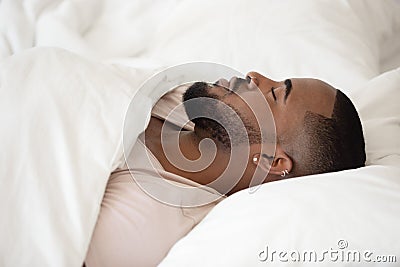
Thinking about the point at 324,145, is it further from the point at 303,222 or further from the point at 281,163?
the point at 303,222

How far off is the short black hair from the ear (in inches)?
0.4

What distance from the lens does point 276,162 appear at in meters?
1.15

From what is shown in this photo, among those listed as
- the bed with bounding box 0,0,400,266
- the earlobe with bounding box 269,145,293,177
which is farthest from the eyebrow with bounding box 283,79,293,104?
the bed with bounding box 0,0,400,266

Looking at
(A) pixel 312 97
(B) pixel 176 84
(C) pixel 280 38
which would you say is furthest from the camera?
(C) pixel 280 38

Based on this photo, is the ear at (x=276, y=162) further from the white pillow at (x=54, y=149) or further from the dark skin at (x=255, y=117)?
the white pillow at (x=54, y=149)

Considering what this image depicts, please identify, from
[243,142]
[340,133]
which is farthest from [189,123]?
[340,133]

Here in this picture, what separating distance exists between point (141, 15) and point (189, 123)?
480 mm

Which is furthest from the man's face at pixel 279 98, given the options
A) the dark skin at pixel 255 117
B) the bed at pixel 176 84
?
the bed at pixel 176 84

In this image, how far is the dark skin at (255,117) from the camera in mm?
1150

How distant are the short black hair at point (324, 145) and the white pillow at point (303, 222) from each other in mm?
104

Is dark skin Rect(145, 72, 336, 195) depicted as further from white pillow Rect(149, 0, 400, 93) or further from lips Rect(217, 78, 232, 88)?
white pillow Rect(149, 0, 400, 93)

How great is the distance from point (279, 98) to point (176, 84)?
27cm

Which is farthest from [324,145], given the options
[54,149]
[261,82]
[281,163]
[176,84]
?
[54,149]

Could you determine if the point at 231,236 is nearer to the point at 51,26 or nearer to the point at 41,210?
the point at 41,210
